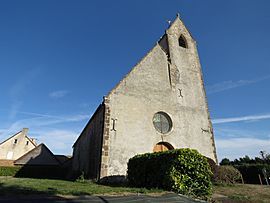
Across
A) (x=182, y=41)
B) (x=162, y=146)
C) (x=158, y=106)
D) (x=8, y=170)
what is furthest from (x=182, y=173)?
(x=8, y=170)

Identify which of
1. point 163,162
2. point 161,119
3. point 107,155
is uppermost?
point 161,119

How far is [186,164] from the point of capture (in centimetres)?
719

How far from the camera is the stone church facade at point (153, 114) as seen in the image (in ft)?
36.9

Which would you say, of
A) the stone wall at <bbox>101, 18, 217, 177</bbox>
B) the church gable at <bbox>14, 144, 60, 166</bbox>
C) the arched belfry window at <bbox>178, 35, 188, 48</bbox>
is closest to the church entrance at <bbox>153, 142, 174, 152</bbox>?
the stone wall at <bbox>101, 18, 217, 177</bbox>

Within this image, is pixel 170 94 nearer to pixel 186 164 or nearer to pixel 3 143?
pixel 186 164

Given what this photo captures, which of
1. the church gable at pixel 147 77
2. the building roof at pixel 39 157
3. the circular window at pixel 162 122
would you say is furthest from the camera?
the building roof at pixel 39 157

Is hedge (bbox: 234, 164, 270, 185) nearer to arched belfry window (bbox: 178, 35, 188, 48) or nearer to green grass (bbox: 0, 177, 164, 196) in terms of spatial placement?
arched belfry window (bbox: 178, 35, 188, 48)

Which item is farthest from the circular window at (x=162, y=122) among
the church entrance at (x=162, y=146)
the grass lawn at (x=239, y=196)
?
the grass lawn at (x=239, y=196)

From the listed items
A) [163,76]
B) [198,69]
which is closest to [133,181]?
[163,76]

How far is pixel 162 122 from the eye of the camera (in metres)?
13.3

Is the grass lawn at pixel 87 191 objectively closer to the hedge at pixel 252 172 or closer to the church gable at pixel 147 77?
the church gable at pixel 147 77

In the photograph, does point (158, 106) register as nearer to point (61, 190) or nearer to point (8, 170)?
point (61, 190)

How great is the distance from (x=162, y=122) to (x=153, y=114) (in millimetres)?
867

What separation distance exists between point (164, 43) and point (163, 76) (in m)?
4.16
